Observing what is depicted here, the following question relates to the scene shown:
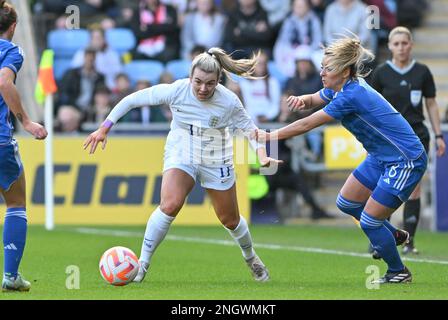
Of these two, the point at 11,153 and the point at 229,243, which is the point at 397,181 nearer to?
the point at 11,153

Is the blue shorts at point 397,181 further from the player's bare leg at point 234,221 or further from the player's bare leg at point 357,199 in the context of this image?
the player's bare leg at point 234,221

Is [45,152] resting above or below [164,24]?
below

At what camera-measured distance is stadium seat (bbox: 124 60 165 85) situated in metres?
19.3

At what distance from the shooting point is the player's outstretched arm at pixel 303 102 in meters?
9.29

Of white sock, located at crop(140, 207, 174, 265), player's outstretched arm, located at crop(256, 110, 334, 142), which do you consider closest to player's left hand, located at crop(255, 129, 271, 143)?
player's outstretched arm, located at crop(256, 110, 334, 142)

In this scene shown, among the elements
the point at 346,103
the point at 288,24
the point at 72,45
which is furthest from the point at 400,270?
the point at 72,45

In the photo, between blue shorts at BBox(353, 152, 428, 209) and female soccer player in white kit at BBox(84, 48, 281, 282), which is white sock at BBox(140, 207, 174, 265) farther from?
blue shorts at BBox(353, 152, 428, 209)

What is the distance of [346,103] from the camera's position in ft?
29.1

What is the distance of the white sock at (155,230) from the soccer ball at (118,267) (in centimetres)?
39

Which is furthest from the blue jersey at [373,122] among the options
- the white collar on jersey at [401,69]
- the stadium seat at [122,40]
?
the stadium seat at [122,40]

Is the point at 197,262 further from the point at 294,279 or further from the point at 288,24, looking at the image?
the point at 288,24

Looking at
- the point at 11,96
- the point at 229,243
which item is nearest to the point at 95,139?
the point at 11,96

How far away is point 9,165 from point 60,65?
1185 centimetres

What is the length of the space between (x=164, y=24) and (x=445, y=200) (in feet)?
20.7
